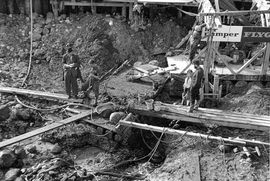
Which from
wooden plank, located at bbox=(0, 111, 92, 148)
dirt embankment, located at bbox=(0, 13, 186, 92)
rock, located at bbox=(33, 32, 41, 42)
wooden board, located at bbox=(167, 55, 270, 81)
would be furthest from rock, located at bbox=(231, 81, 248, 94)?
rock, located at bbox=(33, 32, 41, 42)

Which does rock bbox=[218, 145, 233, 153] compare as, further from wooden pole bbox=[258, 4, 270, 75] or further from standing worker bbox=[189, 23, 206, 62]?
wooden pole bbox=[258, 4, 270, 75]

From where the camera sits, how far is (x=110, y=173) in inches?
384

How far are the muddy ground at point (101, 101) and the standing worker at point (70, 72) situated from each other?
73cm

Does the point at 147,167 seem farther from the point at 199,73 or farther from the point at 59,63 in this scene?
the point at 59,63

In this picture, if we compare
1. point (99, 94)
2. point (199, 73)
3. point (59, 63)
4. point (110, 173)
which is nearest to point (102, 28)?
point (59, 63)

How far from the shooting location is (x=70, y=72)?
11352 millimetres

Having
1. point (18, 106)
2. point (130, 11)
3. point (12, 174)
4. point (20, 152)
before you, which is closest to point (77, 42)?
point (130, 11)

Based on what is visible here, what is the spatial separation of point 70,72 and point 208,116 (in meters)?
4.31

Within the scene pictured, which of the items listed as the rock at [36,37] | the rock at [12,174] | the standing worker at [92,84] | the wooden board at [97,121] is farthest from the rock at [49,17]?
the rock at [12,174]

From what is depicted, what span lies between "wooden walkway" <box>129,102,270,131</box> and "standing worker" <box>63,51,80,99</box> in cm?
190

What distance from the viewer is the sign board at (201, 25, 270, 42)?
451 inches

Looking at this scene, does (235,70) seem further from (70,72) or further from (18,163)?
(18,163)

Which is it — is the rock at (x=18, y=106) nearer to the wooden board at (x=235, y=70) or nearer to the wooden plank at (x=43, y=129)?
the wooden plank at (x=43, y=129)

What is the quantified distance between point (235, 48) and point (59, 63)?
6.56 metres
